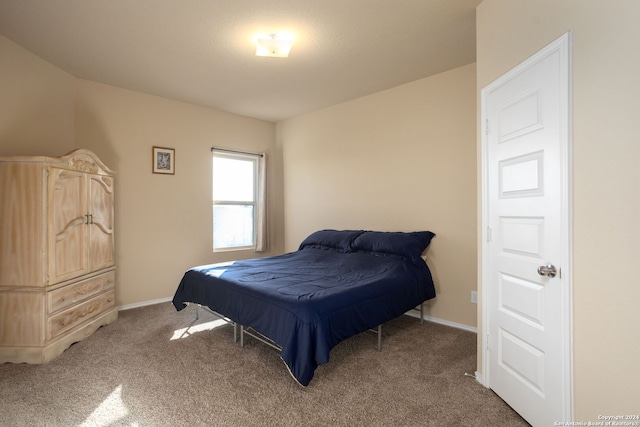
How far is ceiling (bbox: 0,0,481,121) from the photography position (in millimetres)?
2275

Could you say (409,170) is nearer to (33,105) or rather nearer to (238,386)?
(238,386)

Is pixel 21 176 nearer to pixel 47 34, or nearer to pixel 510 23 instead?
pixel 47 34

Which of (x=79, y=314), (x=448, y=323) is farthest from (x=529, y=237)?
(x=79, y=314)

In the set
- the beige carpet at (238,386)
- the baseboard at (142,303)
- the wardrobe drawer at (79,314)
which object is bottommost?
the beige carpet at (238,386)

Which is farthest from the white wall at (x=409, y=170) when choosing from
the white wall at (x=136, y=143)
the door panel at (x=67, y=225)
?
the door panel at (x=67, y=225)

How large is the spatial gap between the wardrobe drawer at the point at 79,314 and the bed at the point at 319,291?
2.41 ft

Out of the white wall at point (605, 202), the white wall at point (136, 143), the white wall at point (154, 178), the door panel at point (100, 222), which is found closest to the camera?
the white wall at point (605, 202)

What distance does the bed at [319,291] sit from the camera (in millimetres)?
2076

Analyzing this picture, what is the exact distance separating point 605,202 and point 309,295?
1.70 m

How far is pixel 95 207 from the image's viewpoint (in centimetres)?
308

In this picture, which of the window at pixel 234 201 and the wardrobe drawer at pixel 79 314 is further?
the window at pixel 234 201

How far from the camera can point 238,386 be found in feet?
7.11

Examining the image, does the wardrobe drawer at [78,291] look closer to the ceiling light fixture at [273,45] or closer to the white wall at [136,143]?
the white wall at [136,143]

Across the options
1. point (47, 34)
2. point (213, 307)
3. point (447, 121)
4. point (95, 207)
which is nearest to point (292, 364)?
point (213, 307)
